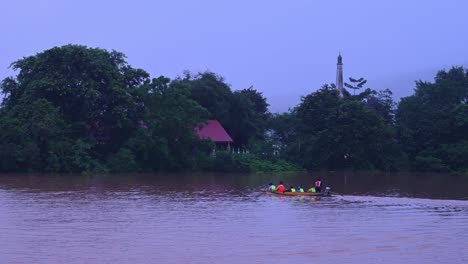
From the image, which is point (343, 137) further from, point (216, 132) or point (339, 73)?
point (339, 73)

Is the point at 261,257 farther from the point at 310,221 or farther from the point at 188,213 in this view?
the point at 188,213

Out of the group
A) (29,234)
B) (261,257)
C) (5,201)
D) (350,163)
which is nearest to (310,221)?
(261,257)

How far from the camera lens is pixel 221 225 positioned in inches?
773

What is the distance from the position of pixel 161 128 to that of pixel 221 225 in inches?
1000

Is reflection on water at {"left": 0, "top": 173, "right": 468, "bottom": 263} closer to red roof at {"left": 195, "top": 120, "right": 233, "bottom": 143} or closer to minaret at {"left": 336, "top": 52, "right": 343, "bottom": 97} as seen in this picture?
red roof at {"left": 195, "top": 120, "right": 233, "bottom": 143}

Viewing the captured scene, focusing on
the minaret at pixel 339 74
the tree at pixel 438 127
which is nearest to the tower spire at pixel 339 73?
the minaret at pixel 339 74

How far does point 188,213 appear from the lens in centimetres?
2233

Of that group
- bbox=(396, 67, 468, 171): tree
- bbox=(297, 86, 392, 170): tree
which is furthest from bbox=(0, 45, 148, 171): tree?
bbox=(396, 67, 468, 171): tree

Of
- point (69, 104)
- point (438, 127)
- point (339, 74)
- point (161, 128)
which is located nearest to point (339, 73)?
point (339, 74)

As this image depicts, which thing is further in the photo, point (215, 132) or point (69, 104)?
point (215, 132)

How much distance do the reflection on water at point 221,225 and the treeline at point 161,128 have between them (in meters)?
9.09

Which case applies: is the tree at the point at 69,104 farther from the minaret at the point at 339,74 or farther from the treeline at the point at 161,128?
the minaret at the point at 339,74

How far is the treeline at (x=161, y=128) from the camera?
136 ft

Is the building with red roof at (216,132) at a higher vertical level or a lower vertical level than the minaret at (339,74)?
lower
